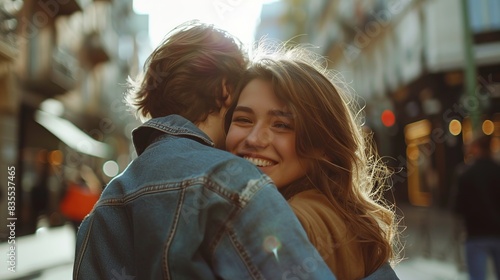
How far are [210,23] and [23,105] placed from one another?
52.3 feet

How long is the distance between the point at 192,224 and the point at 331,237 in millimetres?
565

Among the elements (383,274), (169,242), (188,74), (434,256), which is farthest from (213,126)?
(434,256)

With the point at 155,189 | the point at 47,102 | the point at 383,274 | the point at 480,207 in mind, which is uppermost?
the point at 47,102

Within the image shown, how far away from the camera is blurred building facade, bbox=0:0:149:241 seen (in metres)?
13.4

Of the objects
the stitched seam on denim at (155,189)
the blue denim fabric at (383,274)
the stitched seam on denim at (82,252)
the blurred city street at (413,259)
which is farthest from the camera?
the blurred city street at (413,259)

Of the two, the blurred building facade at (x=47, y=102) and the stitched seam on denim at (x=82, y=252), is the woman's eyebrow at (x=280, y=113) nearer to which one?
the stitched seam on denim at (x=82, y=252)

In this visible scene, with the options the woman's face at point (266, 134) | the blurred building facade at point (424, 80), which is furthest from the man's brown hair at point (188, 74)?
the blurred building facade at point (424, 80)

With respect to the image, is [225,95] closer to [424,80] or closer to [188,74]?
[188,74]

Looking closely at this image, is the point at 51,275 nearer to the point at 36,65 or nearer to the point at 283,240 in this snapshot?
the point at 283,240

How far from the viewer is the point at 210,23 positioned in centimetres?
222

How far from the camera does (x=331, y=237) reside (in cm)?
195

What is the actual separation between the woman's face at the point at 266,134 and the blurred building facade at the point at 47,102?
7716mm

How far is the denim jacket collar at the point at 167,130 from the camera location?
6.17ft

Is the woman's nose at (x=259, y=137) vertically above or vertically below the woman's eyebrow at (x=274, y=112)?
below
